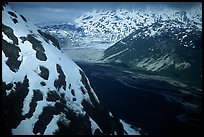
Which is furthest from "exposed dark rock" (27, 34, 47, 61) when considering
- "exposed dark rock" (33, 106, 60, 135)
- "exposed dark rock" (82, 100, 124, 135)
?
"exposed dark rock" (82, 100, 124, 135)

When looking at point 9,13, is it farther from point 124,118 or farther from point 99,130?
point 124,118

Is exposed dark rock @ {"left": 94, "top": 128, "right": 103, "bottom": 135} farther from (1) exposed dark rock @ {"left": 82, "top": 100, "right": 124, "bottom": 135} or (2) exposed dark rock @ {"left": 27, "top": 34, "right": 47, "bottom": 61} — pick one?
(2) exposed dark rock @ {"left": 27, "top": 34, "right": 47, "bottom": 61}

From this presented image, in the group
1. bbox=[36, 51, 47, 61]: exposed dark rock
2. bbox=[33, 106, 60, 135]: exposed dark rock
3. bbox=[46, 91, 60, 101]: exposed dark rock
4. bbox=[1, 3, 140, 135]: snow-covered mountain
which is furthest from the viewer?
bbox=[36, 51, 47, 61]: exposed dark rock

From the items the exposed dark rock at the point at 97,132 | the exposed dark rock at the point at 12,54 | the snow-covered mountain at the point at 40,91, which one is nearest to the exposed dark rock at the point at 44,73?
the snow-covered mountain at the point at 40,91

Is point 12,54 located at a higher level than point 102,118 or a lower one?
higher

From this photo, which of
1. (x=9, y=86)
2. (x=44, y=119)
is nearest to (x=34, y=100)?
(x=44, y=119)

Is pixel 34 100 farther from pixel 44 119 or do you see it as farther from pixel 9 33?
pixel 9 33

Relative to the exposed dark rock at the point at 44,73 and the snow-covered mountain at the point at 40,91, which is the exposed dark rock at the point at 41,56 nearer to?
the snow-covered mountain at the point at 40,91

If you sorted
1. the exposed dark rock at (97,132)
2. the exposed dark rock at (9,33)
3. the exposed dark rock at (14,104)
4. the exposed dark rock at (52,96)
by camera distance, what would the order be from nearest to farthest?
the exposed dark rock at (14,104), the exposed dark rock at (52,96), the exposed dark rock at (97,132), the exposed dark rock at (9,33)
